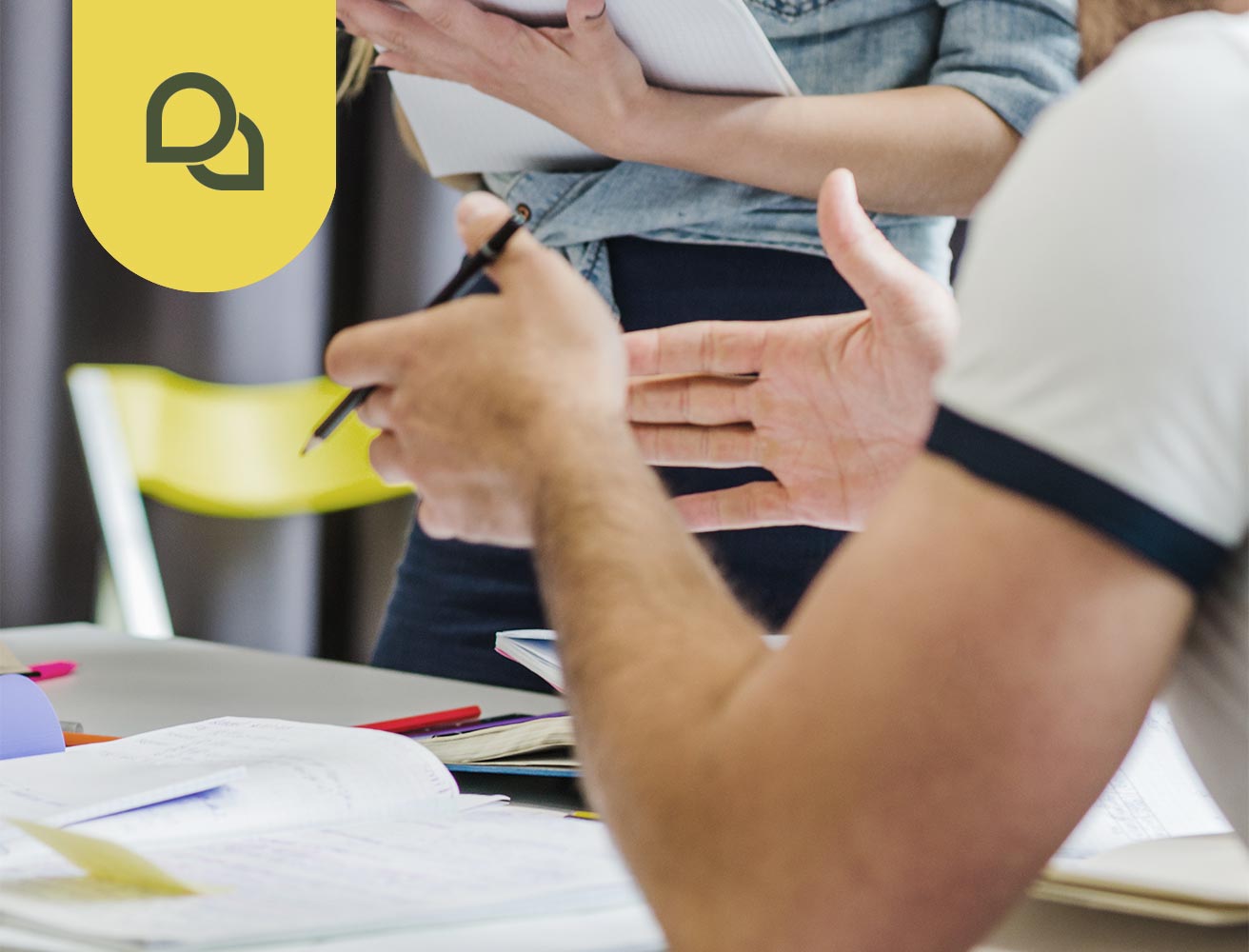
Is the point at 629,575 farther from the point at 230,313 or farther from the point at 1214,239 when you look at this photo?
the point at 230,313

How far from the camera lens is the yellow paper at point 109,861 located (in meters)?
0.55

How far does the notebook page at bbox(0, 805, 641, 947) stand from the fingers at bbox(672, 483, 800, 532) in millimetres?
340

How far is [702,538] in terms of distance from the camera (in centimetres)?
115

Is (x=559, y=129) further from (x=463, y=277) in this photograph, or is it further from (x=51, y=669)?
(x=51, y=669)

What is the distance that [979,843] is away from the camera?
0.41m

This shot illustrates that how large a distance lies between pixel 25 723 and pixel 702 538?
1.81 feet

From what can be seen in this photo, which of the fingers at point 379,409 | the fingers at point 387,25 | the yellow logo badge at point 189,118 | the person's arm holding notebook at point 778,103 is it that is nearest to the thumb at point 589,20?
the person's arm holding notebook at point 778,103

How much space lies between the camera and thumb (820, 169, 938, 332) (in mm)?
763

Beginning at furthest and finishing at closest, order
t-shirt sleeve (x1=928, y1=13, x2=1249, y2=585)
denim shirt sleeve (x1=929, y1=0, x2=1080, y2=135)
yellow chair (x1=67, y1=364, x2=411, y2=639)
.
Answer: yellow chair (x1=67, y1=364, x2=411, y2=639)
denim shirt sleeve (x1=929, y1=0, x2=1080, y2=135)
t-shirt sleeve (x1=928, y1=13, x2=1249, y2=585)

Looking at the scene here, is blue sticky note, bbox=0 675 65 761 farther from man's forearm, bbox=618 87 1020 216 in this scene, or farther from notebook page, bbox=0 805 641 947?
man's forearm, bbox=618 87 1020 216

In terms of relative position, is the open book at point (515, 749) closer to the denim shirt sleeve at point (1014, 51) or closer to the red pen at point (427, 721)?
the red pen at point (427, 721)

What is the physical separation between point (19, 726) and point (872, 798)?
1.86ft

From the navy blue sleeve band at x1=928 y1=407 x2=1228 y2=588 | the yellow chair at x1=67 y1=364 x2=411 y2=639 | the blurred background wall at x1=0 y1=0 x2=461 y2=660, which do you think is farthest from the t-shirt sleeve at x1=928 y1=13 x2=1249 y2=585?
the blurred background wall at x1=0 y1=0 x2=461 y2=660

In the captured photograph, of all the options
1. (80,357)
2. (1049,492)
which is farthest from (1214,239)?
(80,357)
